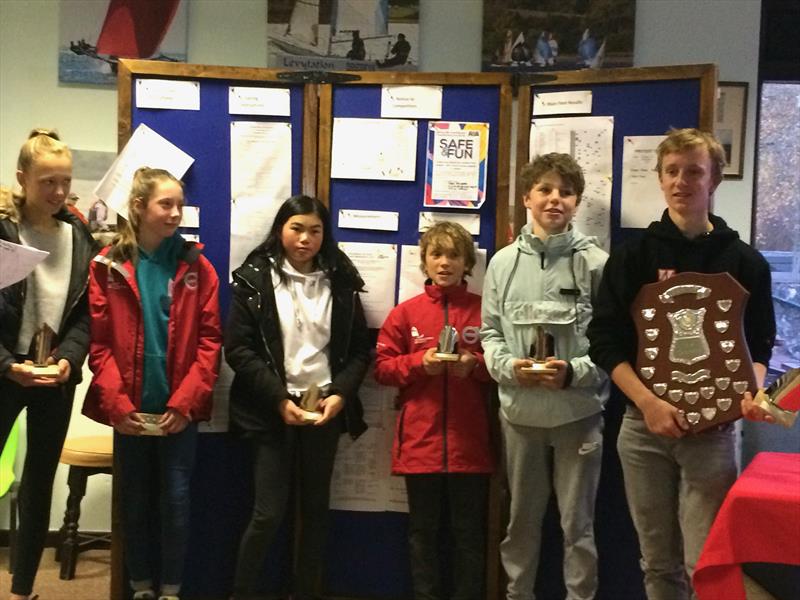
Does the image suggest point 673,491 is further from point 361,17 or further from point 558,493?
point 361,17

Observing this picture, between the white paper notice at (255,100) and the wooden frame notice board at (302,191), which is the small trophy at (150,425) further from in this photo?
the white paper notice at (255,100)

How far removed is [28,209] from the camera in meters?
2.49

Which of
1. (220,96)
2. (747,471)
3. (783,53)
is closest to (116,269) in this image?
(220,96)

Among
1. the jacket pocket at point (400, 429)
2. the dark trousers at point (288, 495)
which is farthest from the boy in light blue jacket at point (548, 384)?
the dark trousers at point (288, 495)

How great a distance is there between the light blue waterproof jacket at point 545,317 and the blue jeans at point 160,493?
1.03m

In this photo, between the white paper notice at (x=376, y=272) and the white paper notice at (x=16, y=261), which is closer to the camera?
the white paper notice at (x=16, y=261)

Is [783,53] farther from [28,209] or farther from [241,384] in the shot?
[28,209]

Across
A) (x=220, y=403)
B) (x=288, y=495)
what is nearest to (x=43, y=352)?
(x=220, y=403)

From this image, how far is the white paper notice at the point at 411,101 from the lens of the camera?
2.84 meters

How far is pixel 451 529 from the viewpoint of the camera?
276 cm

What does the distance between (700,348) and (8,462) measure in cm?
279

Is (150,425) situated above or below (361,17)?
below

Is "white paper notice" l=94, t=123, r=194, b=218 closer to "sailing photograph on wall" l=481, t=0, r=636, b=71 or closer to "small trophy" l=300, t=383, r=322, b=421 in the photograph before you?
"small trophy" l=300, t=383, r=322, b=421

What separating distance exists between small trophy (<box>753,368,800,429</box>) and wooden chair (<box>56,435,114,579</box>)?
7.80ft
